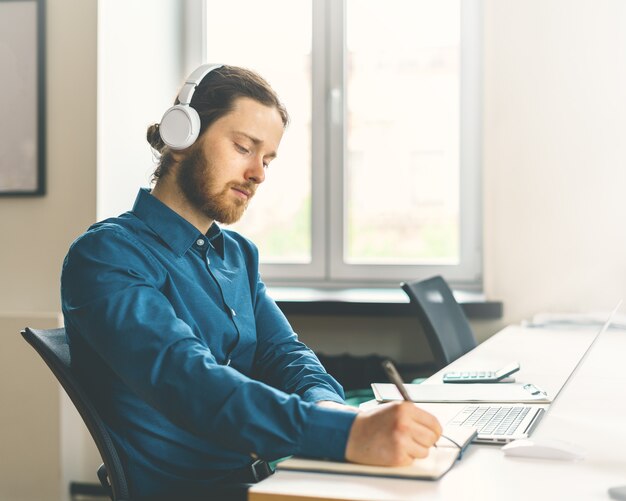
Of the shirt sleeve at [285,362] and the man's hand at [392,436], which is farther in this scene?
the shirt sleeve at [285,362]

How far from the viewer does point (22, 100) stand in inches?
114

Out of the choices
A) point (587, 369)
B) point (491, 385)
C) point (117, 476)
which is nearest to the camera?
point (117, 476)

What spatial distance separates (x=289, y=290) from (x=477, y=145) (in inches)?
35.8

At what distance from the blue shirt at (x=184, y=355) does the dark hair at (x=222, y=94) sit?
169 millimetres

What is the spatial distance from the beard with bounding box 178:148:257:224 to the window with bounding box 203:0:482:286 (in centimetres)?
173

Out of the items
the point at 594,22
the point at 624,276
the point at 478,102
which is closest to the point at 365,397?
the point at 624,276

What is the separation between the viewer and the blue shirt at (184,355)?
3.70 ft

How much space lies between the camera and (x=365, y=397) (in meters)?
2.57

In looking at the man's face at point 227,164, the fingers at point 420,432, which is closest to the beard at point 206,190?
the man's face at point 227,164

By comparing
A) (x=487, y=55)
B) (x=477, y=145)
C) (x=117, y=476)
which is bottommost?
(x=117, y=476)

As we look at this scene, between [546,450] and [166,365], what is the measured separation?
0.54 metres

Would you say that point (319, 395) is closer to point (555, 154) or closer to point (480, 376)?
point (480, 376)

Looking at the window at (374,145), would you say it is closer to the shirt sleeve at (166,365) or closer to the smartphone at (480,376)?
the smartphone at (480,376)

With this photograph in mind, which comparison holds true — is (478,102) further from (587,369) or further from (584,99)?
(587,369)
